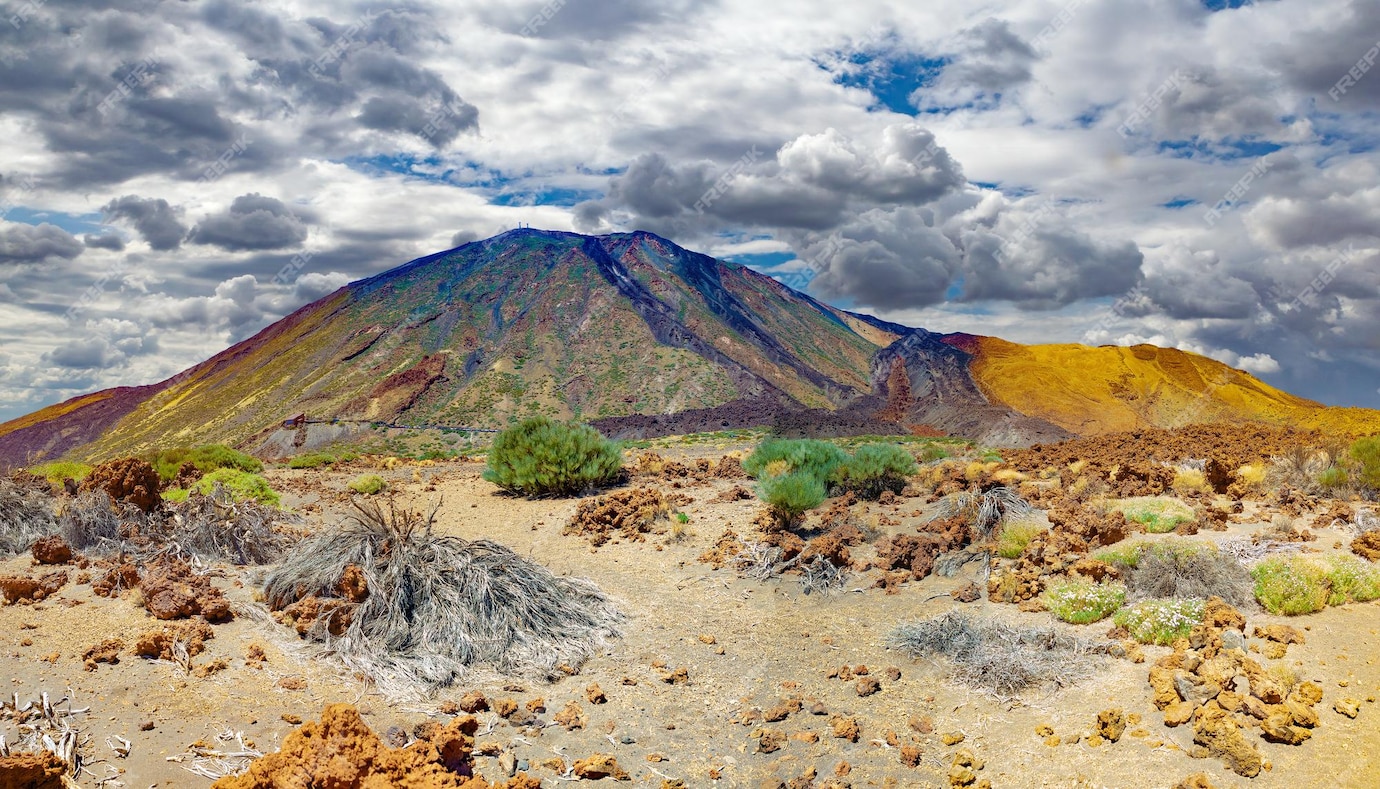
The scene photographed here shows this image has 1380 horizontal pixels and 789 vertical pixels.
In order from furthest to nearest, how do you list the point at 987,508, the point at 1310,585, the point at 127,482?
the point at 987,508
the point at 127,482
the point at 1310,585

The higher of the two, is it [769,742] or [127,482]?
[127,482]

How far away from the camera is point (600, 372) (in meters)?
57.9

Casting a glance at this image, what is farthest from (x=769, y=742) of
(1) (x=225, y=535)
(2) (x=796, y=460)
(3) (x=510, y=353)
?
(3) (x=510, y=353)

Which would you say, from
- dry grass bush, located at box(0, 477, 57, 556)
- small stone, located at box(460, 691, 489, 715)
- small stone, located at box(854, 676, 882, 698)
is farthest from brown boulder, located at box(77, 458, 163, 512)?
small stone, located at box(854, 676, 882, 698)

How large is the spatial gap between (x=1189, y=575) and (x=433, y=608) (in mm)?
6531

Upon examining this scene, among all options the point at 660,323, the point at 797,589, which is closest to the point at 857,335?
the point at 660,323

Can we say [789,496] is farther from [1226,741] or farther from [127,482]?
[127,482]

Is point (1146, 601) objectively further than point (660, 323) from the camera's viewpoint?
No

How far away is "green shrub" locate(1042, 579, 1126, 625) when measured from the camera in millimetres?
6762

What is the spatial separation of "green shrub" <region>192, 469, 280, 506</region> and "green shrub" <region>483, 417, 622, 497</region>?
12.5 feet

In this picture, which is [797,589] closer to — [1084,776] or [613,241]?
[1084,776]

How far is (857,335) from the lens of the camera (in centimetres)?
9719

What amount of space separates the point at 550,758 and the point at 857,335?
94946mm

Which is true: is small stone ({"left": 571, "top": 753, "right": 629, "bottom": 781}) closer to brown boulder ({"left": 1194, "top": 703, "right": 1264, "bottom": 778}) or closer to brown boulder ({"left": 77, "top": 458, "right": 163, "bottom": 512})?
brown boulder ({"left": 1194, "top": 703, "right": 1264, "bottom": 778})
